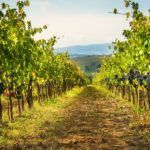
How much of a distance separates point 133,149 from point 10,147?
4.31 metres

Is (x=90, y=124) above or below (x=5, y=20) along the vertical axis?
below

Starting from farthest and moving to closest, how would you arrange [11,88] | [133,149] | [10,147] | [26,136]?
[11,88] → [26,136] → [10,147] → [133,149]

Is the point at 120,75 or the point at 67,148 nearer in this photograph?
the point at 67,148

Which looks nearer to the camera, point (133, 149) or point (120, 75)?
point (133, 149)

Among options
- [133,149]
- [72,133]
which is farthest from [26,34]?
[133,149]

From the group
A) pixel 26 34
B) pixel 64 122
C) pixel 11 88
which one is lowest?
pixel 64 122

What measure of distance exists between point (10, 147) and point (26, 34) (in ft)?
50.4

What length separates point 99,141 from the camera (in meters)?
14.8

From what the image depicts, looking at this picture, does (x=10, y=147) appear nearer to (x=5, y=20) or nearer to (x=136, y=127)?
(x=136, y=127)

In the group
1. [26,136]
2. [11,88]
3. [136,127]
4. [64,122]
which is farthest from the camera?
[11,88]

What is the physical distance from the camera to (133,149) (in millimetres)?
13188

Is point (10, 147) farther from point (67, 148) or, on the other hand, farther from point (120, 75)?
point (120, 75)

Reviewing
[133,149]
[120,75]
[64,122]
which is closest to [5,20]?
[64,122]

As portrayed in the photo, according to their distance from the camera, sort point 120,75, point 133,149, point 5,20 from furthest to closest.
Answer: point 120,75 < point 5,20 < point 133,149
